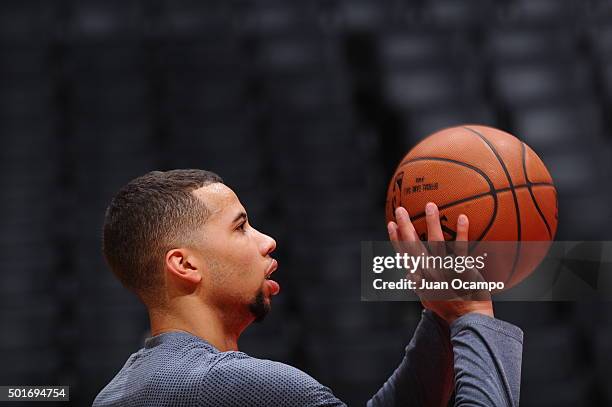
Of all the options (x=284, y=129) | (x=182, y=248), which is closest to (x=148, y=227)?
(x=182, y=248)

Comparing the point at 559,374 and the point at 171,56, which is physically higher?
the point at 171,56

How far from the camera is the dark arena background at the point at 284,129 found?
1.93 m

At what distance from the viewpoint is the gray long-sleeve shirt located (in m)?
0.80

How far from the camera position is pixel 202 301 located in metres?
0.98

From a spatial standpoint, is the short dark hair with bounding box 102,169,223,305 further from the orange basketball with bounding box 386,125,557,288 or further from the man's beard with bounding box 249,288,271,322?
the orange basketball with bounding box 386,125,557,288

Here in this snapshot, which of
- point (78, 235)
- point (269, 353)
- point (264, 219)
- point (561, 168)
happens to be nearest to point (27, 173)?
point (78, 235)

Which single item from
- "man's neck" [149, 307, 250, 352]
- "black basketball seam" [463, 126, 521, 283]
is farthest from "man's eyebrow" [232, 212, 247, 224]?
"black basketball seam" [463, 126, 521, 283]

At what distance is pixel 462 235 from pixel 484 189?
0.13m

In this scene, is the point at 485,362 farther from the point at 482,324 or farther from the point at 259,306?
the point at 259,306

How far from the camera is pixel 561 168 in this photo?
204 cm

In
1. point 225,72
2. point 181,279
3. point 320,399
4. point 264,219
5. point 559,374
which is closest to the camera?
point 320,399

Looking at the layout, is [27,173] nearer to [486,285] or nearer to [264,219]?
[264,219]

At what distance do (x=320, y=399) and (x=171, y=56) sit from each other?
1.53 meters

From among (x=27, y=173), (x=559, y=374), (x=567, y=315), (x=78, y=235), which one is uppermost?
(x=27, y=173)
